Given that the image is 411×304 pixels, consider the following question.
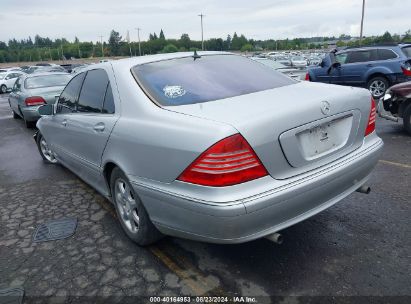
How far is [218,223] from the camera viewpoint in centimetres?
225

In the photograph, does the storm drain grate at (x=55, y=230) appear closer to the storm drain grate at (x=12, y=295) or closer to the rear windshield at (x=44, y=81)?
the storm drain grate at (x=12, y=295)

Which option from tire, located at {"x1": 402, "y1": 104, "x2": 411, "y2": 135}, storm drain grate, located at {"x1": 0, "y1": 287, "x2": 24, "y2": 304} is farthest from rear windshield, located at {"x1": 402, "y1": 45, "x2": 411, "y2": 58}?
storm drain grate, located at {"x1": 0, "y1": 287, "x2": 24, "y2": 304}

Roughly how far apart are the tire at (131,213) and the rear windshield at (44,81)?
760cm

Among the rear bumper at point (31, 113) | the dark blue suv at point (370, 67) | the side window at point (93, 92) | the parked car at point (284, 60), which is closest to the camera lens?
the side window at point (93, 92)

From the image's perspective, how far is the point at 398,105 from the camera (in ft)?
22.7

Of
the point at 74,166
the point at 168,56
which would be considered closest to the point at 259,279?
the point at 168,56

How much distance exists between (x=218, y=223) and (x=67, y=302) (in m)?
1.26

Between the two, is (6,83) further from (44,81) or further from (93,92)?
(93,92)

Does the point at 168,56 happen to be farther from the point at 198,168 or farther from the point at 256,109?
the point at 198,168

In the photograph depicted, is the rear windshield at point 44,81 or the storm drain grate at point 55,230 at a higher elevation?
the rear windshield at point 44,81

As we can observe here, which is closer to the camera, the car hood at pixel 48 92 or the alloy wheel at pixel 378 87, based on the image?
the car hood at pixel 48 92

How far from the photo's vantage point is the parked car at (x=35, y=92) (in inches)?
373

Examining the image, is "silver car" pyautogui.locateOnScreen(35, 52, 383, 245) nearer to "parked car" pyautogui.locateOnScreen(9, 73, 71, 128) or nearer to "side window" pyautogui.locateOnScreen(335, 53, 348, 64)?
"parked car" pyautogui.locateOnScreen(9, 73, 71, 128)

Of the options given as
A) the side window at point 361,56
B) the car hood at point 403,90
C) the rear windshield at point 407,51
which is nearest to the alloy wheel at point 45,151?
the car hood at point 403,90
